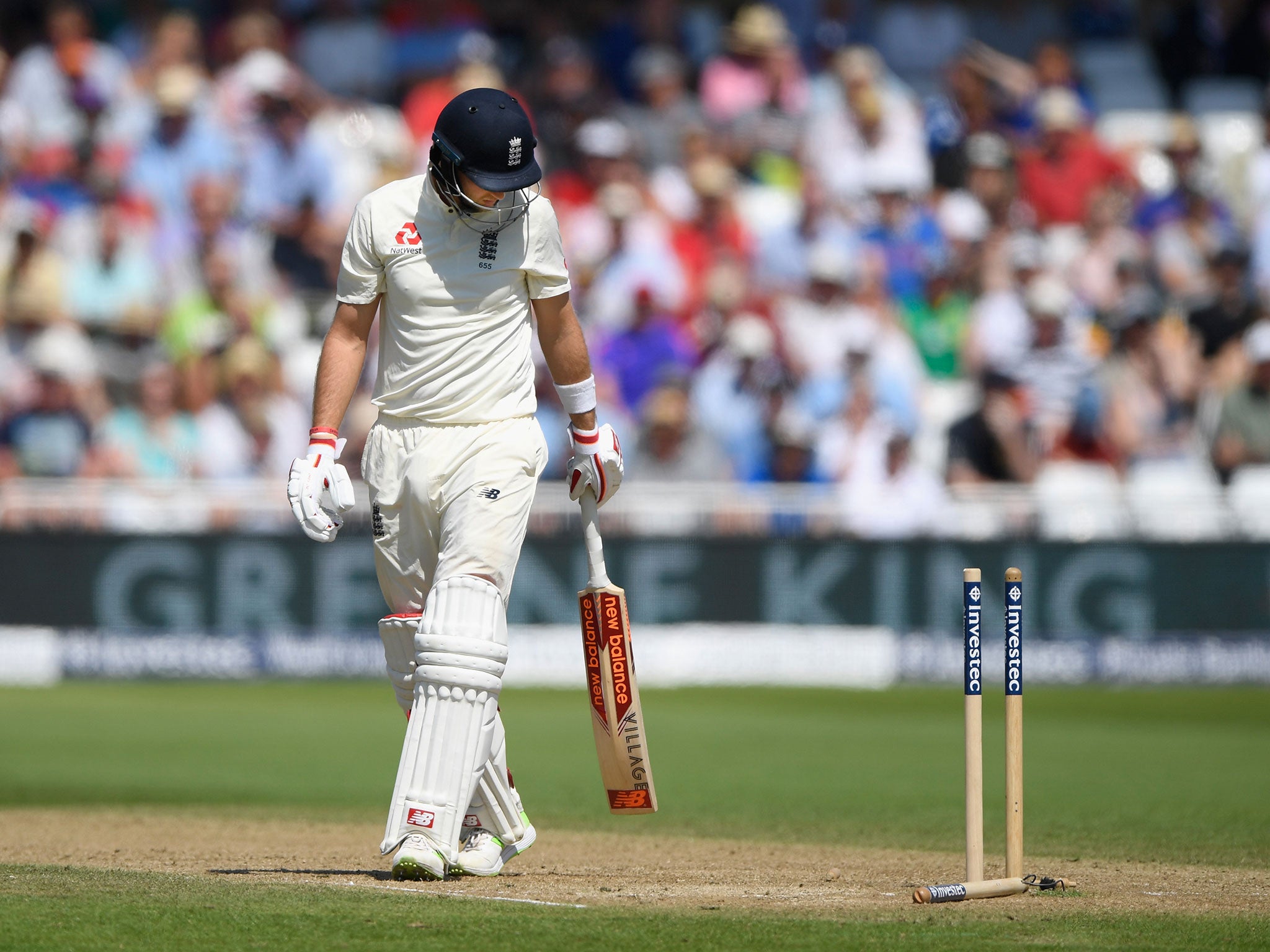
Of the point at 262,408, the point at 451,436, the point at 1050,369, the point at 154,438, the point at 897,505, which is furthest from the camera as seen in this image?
the point at 1050,369

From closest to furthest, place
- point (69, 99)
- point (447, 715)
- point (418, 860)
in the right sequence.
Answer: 1. point (418, 860)
2. point (447, 715)
3. point (69, 99)

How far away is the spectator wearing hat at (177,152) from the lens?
50.4ft

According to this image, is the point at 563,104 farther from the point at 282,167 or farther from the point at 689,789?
the point at 689,789

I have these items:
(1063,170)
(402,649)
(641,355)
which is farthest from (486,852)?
(1063,170)

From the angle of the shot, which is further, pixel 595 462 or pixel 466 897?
pixel 595 462

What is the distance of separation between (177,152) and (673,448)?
5231 millimetres

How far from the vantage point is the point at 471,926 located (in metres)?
4.73

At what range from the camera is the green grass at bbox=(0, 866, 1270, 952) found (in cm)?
455

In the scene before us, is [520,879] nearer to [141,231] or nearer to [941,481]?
[941,481]

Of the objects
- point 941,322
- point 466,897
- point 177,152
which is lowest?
point 466,897

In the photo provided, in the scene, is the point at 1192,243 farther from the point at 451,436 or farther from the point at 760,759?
the point at 451,436

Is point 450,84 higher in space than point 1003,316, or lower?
higher

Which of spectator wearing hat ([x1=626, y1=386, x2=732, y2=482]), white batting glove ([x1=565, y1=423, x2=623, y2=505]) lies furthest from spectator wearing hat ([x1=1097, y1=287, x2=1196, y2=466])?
white batting glove ([x1=565, y1=423, x2=623, y2=505])

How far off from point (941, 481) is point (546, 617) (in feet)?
9.69
